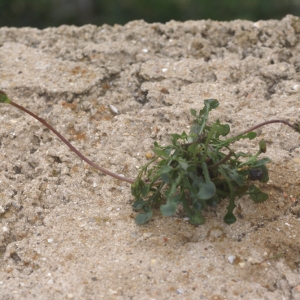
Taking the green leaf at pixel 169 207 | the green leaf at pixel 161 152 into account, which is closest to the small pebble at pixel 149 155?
the green leaf at pixel 161 152

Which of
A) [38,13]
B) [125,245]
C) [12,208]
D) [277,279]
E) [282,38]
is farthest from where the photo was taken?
[38,13]

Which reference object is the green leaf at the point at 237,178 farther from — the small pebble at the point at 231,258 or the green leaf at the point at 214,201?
the small pebble at the point at 231,258

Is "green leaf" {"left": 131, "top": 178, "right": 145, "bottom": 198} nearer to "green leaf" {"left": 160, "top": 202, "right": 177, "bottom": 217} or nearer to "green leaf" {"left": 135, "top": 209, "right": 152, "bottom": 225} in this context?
"green leaf" {"left": 135, "top": 209, "right": 152, "bottom": 225}

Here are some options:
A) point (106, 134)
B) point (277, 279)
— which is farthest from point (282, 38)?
point (277, 279)

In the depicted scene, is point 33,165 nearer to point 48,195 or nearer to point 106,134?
point 48,195

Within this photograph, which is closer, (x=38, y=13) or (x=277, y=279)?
(x=277, y=279)

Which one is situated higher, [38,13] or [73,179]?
[73,179]

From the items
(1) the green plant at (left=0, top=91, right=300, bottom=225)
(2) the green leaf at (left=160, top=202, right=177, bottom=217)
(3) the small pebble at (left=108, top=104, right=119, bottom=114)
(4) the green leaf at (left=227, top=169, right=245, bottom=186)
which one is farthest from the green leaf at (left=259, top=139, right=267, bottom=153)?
(3) the small pebble at (left=108, top=104, right=119, bottom=114)

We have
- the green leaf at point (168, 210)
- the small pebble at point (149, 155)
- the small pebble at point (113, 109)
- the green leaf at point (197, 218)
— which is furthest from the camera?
the small pebble at point (113, 109)

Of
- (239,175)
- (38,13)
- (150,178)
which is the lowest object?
(38,13)
